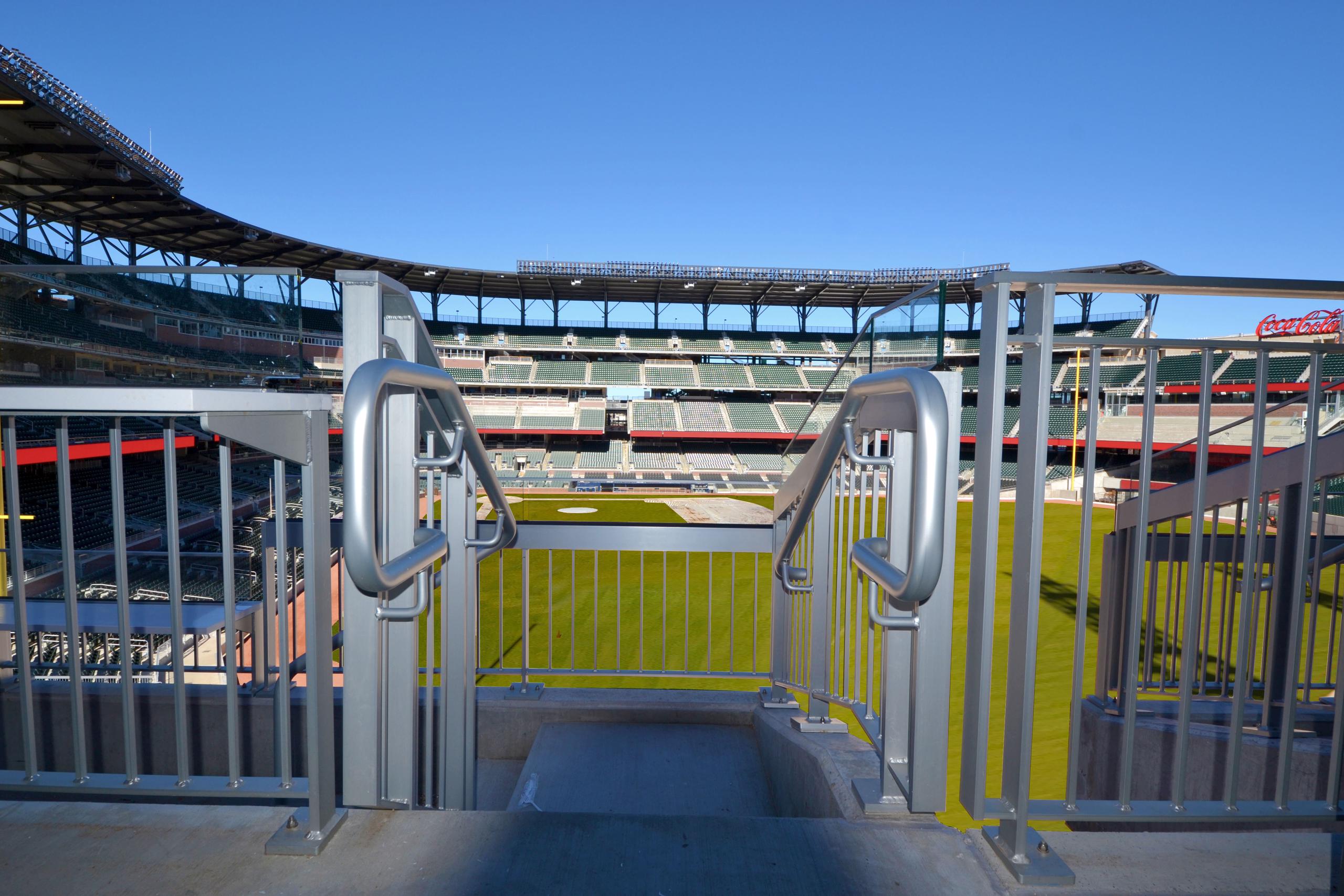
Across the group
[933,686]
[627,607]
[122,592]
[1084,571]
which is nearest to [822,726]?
[933,686]

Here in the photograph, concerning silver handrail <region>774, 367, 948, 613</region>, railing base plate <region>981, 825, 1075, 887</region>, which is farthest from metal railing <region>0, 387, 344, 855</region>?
railing base plate <region>981, 825, 1075, 887</region>

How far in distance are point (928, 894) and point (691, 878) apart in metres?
0.49

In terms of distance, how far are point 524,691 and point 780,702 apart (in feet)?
4.01

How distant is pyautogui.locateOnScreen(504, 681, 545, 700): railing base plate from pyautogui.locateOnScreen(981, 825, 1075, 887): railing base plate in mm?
2230

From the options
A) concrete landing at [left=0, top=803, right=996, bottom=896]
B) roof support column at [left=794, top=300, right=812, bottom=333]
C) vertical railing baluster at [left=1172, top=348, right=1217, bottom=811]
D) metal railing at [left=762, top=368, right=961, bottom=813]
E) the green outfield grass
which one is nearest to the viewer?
metal railing at [left=762, top=368, right=961, bottom=813]

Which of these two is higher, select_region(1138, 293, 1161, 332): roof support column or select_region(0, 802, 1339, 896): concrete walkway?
select_region(1138, 293, 1161, 332): roof support column

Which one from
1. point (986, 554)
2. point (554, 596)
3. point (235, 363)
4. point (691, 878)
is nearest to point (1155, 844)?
point (986, 554)

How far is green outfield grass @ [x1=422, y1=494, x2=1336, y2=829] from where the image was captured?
14.8 feet

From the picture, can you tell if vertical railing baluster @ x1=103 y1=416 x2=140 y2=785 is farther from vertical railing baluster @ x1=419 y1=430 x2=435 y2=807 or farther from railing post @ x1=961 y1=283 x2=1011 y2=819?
railing post @ x1=961 y1=283 x2=1011 y2=819

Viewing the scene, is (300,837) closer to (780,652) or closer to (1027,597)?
(1027,597)

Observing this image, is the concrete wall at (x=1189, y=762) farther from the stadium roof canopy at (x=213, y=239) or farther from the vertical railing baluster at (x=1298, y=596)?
the stadium roof canopy at (x=213, y=239)

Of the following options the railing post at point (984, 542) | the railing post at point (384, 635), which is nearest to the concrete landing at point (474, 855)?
the railing post at point (384, 635)

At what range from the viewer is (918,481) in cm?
128

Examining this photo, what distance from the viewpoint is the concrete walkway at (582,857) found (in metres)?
1.45
